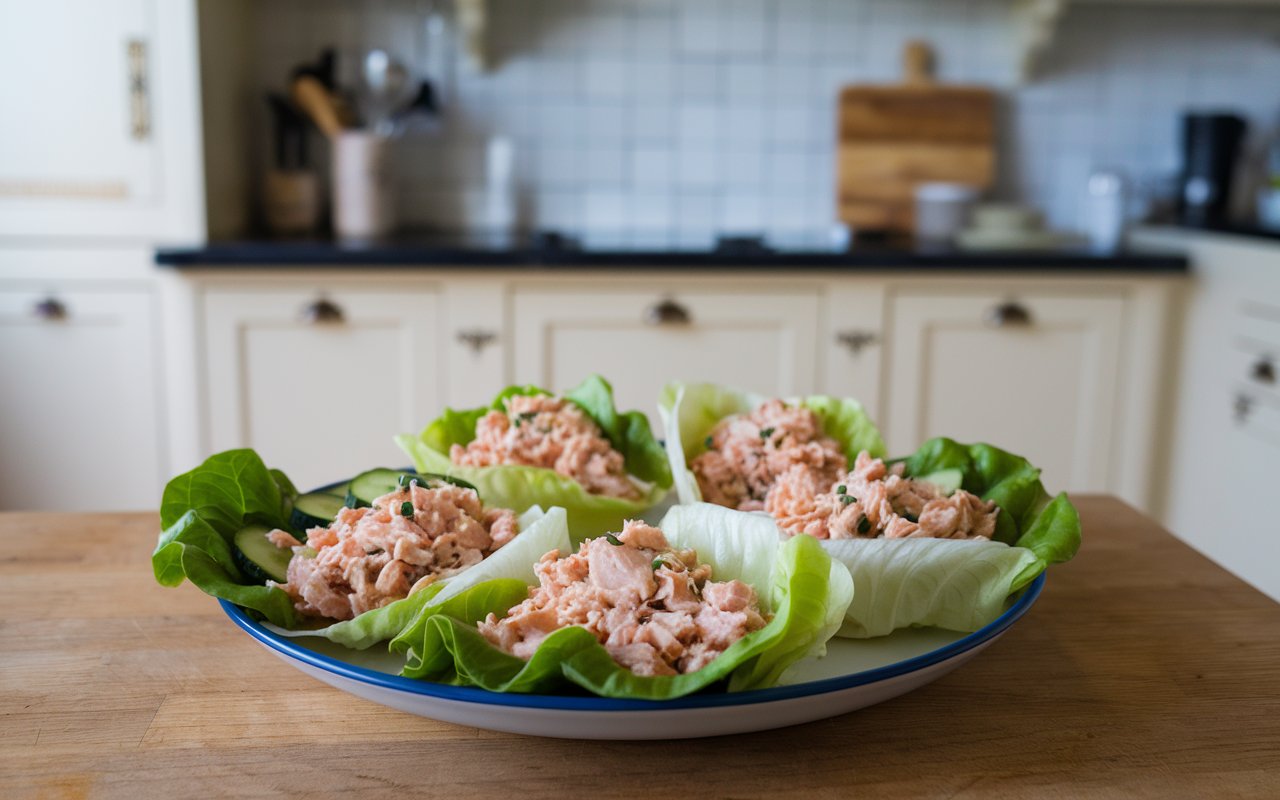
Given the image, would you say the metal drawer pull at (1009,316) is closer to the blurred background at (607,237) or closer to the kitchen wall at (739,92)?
the blurred background at (607,237)

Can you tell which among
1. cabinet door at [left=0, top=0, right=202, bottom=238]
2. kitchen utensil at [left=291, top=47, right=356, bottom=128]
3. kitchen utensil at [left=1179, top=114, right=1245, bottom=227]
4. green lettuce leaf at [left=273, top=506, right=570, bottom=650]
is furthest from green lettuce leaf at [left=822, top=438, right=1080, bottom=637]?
kitchen utensil at [left=1179, top=114, right=1245, bottom=227]

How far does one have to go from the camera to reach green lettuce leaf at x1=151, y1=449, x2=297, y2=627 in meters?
0.77

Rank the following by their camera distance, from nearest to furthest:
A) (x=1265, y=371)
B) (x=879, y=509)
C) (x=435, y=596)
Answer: (x=435, y=596)
(x=879, y=509)
(x=1265, y=371)

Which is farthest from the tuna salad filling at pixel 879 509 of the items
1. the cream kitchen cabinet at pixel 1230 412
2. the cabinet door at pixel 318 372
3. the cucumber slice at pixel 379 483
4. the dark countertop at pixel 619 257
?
the cream kitchen cabinet at pixel 1230 412

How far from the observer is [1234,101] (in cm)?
306

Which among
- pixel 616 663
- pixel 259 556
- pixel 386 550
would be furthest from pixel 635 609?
pixel 259 556

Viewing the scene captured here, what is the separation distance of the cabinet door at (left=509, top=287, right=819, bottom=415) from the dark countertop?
7 centimetres

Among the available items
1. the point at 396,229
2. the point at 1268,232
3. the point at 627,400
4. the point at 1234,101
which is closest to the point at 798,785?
the point at 627,400

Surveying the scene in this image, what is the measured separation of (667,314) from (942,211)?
86cm

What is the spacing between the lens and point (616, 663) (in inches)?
26.2

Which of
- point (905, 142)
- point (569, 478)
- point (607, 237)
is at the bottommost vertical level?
point (569, 478)

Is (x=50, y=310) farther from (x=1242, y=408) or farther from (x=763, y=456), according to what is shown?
(x=1242, y=408)

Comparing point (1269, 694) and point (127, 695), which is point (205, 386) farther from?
point (1269, 694)

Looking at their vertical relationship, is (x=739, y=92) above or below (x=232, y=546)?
above
